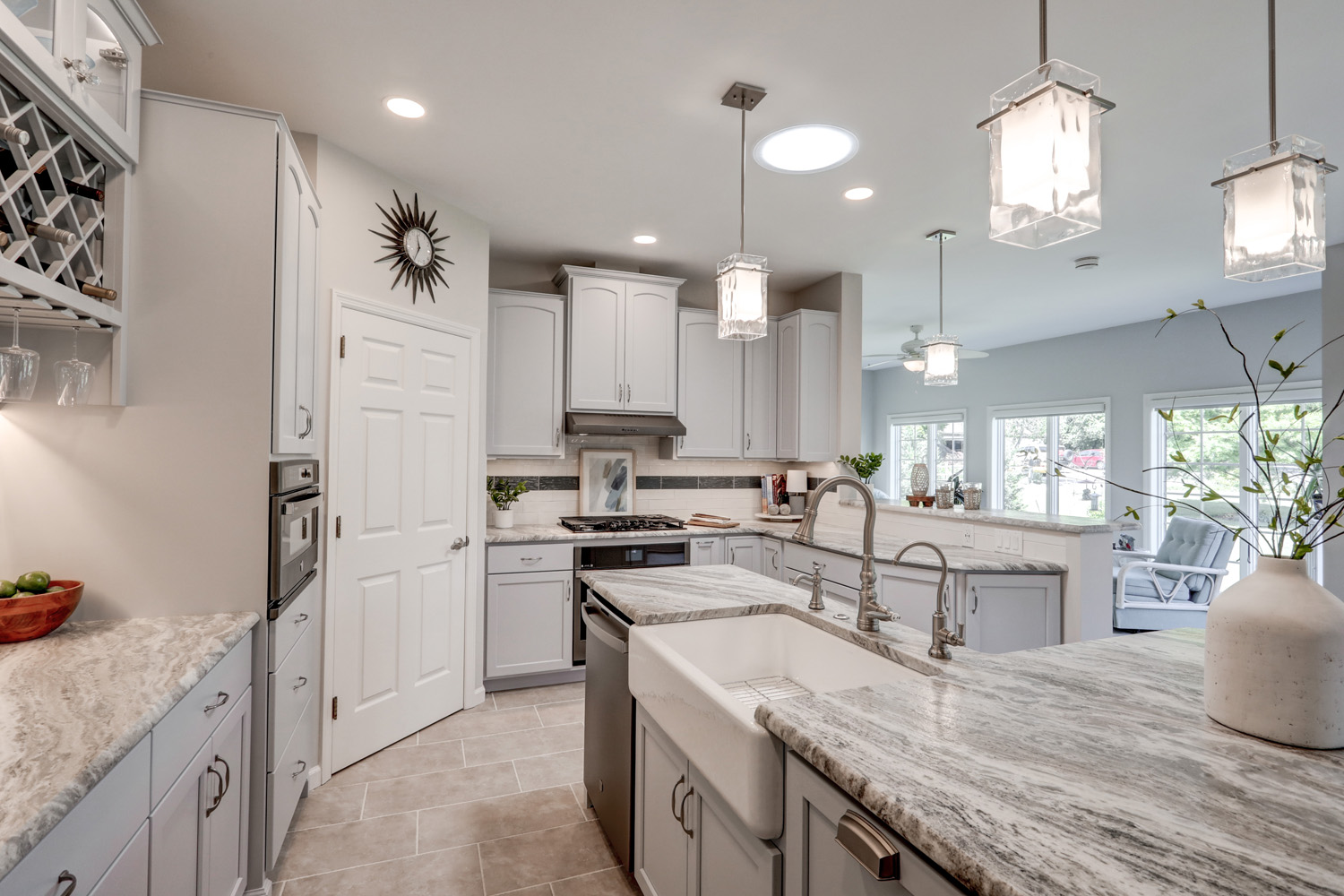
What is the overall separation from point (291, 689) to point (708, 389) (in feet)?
10.2

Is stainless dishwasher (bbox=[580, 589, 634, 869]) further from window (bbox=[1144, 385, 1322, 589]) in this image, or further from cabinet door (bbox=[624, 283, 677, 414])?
window (bbox=[1144, 385, 1322, 589])

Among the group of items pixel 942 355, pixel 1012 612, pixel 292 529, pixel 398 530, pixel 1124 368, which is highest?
pixel 1124 368

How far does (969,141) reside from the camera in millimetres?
2627

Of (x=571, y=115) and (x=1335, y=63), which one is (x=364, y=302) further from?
(x=1335, y=63)

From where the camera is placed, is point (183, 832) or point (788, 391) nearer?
point (183, 832)

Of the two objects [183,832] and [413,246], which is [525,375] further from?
[183,832]

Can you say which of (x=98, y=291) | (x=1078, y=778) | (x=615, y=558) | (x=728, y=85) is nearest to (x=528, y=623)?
(x=615, y=558)

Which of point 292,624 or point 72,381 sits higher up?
point 72,381

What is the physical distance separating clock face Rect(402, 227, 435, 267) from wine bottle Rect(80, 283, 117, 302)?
4.91 feet

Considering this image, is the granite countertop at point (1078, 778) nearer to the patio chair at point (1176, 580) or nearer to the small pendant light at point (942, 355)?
the small pendant light at point (942, 355)

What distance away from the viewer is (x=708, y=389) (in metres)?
4.55

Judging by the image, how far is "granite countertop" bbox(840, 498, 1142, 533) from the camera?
9.91 ft

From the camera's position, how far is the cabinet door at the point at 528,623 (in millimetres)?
3615

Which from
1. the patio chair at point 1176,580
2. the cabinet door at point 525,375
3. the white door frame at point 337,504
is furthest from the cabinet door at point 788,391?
the patio chair at point 1176,580
